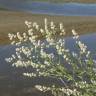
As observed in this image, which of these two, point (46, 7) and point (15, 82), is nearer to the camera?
point (15, 82)

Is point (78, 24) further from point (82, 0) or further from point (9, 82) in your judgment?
point (82, 0)

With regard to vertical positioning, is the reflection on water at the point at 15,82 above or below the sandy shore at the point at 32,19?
above

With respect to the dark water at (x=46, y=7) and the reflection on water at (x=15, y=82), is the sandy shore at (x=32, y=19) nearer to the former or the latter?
the dark water at (x=46, y=7)

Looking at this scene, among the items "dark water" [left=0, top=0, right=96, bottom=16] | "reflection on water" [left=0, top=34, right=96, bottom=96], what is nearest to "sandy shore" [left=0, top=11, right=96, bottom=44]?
"dark water" [left=0, top=0, right=96, bottom=16]

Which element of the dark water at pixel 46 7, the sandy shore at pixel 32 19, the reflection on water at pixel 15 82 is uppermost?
the reflection on water at pixel 15 82

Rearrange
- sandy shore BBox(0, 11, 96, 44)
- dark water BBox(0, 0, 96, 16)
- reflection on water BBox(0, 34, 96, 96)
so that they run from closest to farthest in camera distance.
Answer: reflection on water BBox(0, 34, 96, 96)
sandy shore BBox(0, 11, 96, 44)
dark water BBox(0, 0, 96, 16)

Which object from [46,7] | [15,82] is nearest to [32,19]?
[46,7]

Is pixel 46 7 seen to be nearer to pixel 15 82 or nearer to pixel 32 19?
pixel 32 19

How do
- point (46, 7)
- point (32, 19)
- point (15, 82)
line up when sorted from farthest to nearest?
point (46, 7), point (32, 19), point (15, 82)

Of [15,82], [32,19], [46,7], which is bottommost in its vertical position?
[46,7]

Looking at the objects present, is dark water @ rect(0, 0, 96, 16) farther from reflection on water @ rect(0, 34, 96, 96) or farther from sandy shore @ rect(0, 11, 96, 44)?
reflection on water @ rect(0, 34, 96, 96)

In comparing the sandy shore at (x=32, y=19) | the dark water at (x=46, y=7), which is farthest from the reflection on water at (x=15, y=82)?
the dark water at (x=46, y=7)

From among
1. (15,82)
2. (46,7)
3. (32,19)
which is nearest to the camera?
(15,82)

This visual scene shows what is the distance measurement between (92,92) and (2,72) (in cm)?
859
